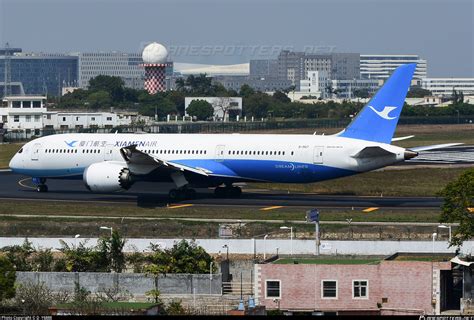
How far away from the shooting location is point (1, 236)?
265 ft

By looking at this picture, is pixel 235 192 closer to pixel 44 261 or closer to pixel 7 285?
pixel 44 261

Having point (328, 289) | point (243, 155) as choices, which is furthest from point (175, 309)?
point (243, 155)

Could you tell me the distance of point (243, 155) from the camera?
91438 millimetres

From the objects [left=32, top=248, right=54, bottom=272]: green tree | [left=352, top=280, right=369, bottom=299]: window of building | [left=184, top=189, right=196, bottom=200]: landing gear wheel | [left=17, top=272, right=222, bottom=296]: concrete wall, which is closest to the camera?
[left=352, top=280, right=369, bottom=299]: window of building

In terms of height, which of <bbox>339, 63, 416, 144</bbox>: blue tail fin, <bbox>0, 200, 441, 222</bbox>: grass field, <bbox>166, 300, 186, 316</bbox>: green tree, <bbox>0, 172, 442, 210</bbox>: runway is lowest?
<bbox>166, 300, 186, 316</bbox>: green tree

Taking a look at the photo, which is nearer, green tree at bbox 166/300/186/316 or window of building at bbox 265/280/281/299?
green tree at bbox 166/300/186/316

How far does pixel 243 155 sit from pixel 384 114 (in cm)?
993

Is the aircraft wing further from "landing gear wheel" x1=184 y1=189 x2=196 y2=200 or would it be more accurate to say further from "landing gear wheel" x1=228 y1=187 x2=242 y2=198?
"landing gear wheel" x1=228 y1=187 x2=242 y2=198

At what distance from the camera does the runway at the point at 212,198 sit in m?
90.7

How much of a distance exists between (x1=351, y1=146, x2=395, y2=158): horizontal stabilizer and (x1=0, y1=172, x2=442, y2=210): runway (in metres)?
3.49

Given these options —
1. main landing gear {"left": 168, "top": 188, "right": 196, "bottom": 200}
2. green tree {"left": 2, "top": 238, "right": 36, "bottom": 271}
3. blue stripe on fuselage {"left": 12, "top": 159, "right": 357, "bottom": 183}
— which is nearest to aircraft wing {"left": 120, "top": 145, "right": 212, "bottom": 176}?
blue stripe on fuselage {"left": 12, "top": 159, "right": 357, "bottom": 183}

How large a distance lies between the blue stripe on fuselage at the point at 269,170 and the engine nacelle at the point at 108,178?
4.37 metres

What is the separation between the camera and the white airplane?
89188 mm

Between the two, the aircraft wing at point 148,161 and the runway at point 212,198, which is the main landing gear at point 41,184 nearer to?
the runway at point 212,198
